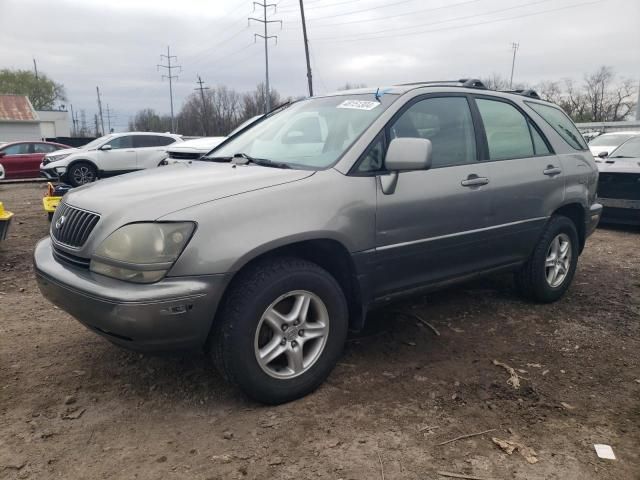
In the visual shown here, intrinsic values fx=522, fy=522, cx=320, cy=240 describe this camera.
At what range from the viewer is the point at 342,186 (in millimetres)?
2959

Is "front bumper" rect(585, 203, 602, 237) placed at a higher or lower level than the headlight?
lower

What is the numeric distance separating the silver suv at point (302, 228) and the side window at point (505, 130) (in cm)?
1

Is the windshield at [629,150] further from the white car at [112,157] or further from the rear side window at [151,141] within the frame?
the rear side window at [151,141]

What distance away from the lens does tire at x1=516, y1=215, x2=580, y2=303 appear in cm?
437

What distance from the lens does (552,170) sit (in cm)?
427

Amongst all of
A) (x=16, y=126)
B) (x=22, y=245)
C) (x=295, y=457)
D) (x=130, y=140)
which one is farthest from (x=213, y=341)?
(x=16, y=126)

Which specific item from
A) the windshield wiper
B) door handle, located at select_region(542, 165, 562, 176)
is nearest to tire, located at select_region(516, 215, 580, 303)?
door handle, located at select_region(542, 165, 562, 176)

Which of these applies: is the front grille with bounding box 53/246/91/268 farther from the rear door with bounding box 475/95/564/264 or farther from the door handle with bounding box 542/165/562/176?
the door handle with bounding box 542/165/562/176

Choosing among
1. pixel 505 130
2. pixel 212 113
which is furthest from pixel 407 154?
pixel 212 113

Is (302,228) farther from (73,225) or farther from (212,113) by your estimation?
(212,113)

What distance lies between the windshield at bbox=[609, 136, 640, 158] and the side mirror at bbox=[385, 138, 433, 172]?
7.13 m

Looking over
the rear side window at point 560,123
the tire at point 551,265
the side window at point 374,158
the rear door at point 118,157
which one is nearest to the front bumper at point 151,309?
the side window at point 374,158

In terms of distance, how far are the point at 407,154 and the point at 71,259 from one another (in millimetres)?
1940

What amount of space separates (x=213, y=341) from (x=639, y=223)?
7.41 meters
